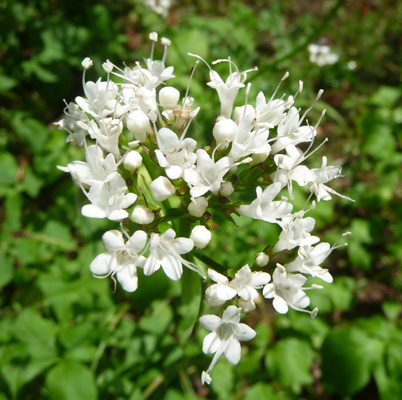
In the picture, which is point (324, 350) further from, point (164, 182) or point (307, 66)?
point (307, 66)

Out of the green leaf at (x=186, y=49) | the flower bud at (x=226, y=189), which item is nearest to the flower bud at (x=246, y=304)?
the flower bud at (x=226, y=189)

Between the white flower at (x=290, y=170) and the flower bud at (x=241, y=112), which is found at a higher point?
the flower bud at (x=241, y=112)

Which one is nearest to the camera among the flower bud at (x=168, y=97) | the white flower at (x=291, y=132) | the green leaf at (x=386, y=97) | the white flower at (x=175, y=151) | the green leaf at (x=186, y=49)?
the white flower at (x=175, y=151)

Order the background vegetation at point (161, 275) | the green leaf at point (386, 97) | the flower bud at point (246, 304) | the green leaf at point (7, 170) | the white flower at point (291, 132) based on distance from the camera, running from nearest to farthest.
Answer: the flower bud at point (246, 304)
the white flower at point (291, 132)
the background vegetation at point (161, 275)
the green leaf at point (7, 170)
the green leaf at point (386, 97)

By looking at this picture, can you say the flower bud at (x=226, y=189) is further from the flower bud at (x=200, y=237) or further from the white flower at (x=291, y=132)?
the white flower at (x=291, y=132)

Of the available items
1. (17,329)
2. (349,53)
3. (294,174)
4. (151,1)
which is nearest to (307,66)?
(349,53)

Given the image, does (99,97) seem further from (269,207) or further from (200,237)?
(269,207)

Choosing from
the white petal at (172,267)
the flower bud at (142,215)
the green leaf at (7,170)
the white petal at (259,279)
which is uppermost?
the flower bud at (142,215)

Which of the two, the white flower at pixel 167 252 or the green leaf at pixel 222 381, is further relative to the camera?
the green leaf at pixel 222 381

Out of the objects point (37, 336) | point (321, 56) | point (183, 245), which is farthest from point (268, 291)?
point (321, 56)
